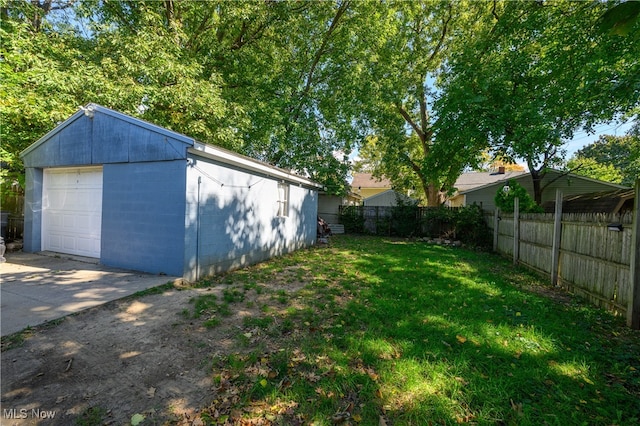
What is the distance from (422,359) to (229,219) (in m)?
5.32

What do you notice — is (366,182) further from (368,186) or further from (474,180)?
(474,180)

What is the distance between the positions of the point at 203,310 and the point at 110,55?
35.3 feet

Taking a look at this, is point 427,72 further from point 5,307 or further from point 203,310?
point 5,307

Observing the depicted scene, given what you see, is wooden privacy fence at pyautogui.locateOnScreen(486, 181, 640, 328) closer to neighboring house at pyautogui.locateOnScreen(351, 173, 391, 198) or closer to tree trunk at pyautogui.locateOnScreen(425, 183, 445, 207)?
tree trunk at pyautogui.locateOnScreen(425, 183, 445, 207)

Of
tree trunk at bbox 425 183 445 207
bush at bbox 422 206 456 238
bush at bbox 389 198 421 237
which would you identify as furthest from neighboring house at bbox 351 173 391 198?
bush at bbox 422 206 456 238

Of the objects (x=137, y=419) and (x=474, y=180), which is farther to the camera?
(x=474, y=180)

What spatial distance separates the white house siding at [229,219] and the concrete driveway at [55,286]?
92cm

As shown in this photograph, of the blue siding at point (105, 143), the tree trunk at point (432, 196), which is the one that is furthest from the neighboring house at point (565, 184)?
the blue siding at point (105, 143)

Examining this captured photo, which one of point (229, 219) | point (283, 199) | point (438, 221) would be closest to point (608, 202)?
point (438, 221)

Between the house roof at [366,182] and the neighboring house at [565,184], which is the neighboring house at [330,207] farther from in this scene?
the house roof at [366,182]

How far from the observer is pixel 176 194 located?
5.62m

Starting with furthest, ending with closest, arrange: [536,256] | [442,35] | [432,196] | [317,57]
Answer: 1. [432,196]
2. [442,35]
3. [317,57]
4. [536,256]

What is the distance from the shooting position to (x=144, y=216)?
5.97m

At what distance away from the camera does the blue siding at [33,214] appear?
780 centimetres
